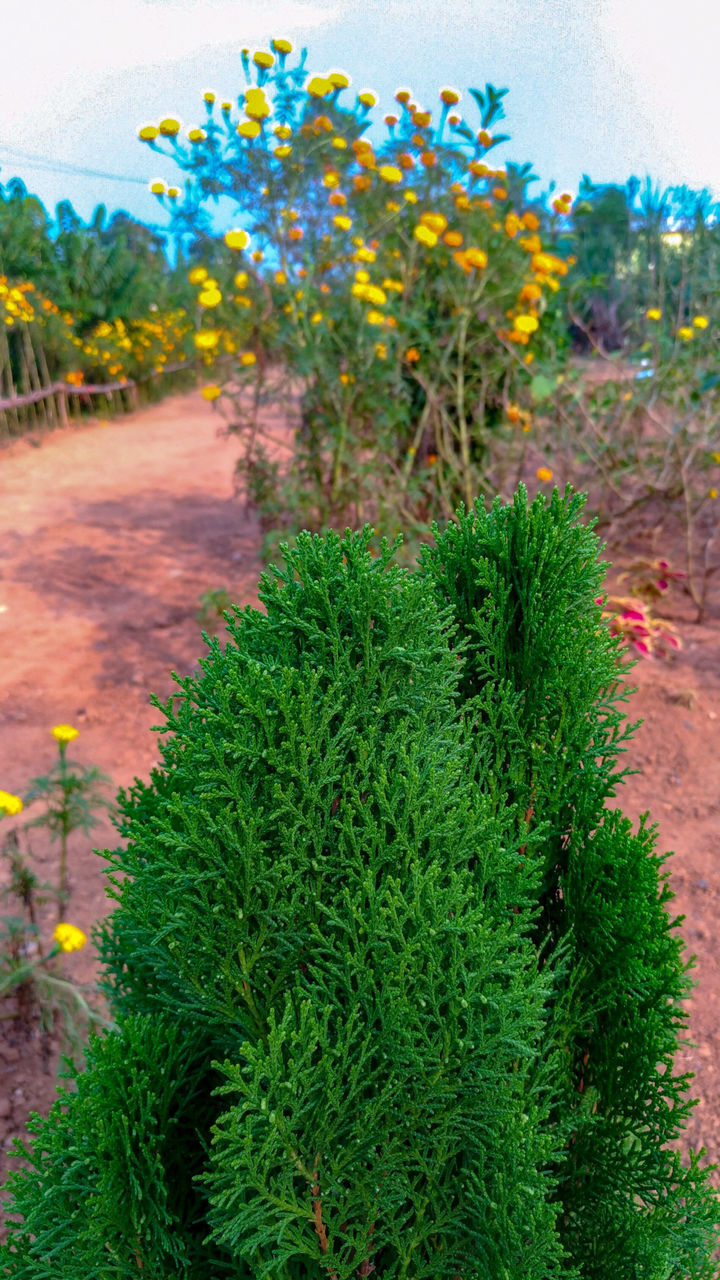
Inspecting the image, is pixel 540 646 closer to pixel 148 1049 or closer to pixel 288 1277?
pixel 148 1049

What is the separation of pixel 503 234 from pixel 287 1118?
5081 mm

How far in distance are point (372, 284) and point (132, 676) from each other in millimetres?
2578

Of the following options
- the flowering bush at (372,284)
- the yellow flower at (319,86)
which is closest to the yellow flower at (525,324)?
the flowering bush at (372,284)

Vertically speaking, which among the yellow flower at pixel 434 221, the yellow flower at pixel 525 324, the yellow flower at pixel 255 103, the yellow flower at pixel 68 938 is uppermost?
the yellow flower at pixel 255 103

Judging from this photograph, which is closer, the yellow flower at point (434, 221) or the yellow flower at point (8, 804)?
the yellow flower at point (8, 804)

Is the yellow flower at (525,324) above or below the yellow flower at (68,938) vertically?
above

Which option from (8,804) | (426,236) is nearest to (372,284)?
(426,236)

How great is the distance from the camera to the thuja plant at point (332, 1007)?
3.04ft

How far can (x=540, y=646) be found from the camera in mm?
1248

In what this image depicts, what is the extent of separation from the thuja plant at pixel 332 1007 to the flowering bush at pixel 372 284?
3398mm

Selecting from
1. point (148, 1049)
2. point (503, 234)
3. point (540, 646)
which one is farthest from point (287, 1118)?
point (503, 234)

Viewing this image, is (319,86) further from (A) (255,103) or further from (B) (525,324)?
(B) (525,324)

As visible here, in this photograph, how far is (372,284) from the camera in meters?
4.76

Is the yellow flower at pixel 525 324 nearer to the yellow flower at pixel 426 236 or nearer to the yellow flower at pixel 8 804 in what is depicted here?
the yellow flower at pixel 426 236
